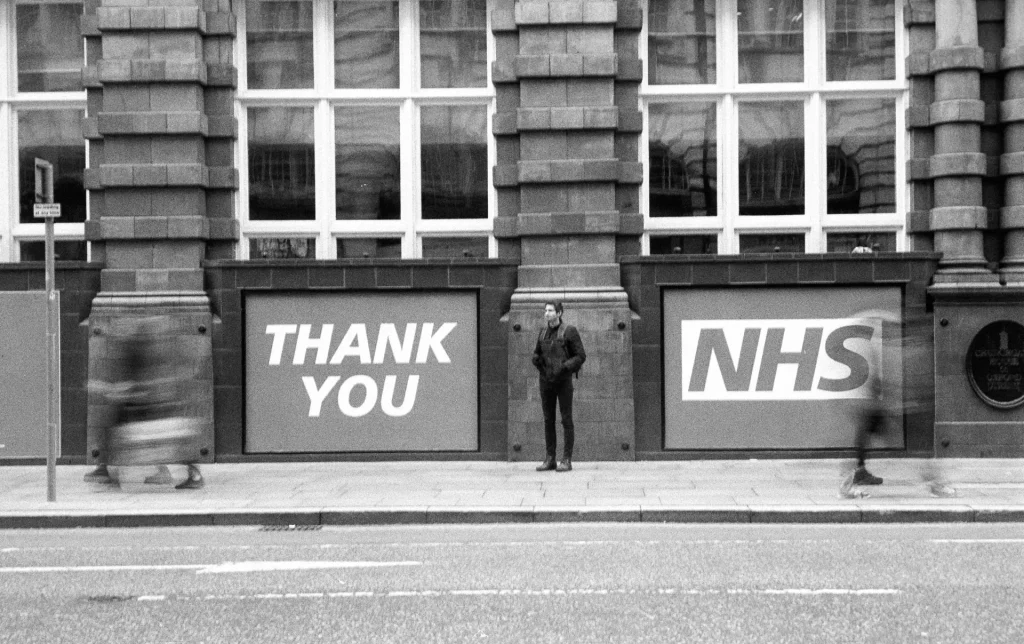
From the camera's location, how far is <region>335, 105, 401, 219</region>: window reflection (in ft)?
54.5

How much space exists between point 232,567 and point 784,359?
8.83m

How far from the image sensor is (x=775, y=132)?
16.6 m

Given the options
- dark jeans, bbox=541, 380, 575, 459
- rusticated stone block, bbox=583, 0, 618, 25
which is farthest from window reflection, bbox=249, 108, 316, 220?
dark jeans, bbox=541, 380, 575, 459

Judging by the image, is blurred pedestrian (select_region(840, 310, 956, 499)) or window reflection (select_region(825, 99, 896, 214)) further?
window reflection (select_region(825, 99, 896, 214))

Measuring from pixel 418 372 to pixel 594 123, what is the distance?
12.7 feet

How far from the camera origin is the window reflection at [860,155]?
16.5 metres

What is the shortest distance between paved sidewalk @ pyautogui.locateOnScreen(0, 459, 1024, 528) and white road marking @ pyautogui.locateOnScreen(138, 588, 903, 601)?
12.0 ft

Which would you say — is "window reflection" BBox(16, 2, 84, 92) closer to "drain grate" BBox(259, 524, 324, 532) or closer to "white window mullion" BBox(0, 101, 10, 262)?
"white window mullion" BBox(0, 101, 10, 262)

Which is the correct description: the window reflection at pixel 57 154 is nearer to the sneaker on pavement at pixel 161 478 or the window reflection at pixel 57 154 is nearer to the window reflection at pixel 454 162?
the sneaker on pavement at pixel 161 478

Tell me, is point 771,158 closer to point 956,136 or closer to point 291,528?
point 956,136

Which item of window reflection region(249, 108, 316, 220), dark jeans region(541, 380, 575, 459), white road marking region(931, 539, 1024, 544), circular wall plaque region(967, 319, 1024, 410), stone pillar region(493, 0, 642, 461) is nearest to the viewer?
white road marking region(931, 539, 1024, 544)

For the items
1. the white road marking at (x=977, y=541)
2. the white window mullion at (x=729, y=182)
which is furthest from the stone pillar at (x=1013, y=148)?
the white road marking at (x=977, y=541)

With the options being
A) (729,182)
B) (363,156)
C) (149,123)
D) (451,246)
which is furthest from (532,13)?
(149,123)

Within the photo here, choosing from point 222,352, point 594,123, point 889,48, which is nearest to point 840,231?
point 889,48
